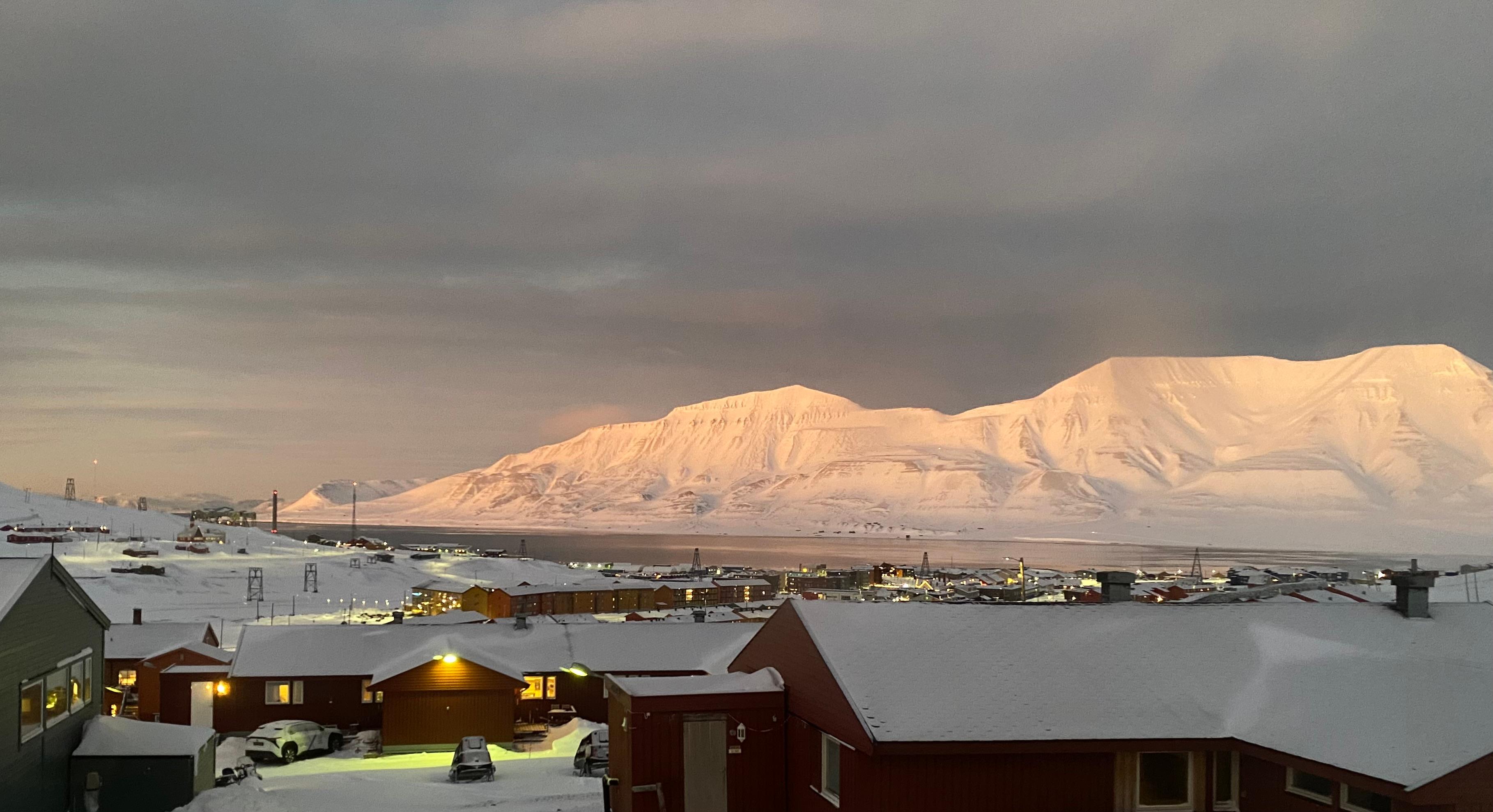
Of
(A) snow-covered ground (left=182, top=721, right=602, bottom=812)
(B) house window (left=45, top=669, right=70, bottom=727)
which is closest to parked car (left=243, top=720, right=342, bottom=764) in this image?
(A) snow-covered ground (left=182, top=721, right=602, bottom=812)

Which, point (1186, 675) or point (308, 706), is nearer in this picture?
point (1186, 675)

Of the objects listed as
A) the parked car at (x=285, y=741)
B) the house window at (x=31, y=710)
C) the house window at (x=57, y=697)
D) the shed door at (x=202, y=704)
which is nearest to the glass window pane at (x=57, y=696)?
the house window at (x=57, y=697)

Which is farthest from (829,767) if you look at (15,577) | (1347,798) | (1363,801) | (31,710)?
(15,577)

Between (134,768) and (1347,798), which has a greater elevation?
(1347,798)

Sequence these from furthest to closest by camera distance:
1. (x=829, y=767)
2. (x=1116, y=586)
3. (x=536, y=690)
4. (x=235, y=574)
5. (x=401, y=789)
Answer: (x=235, y=574) → (x=536, y=690) → (x=401, y=789) → (x=1116, y=586) → (x=829, y=767)

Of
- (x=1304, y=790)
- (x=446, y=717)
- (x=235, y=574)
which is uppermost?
(x=1304, y=790)

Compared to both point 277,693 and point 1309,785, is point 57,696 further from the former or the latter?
point 1309,785
